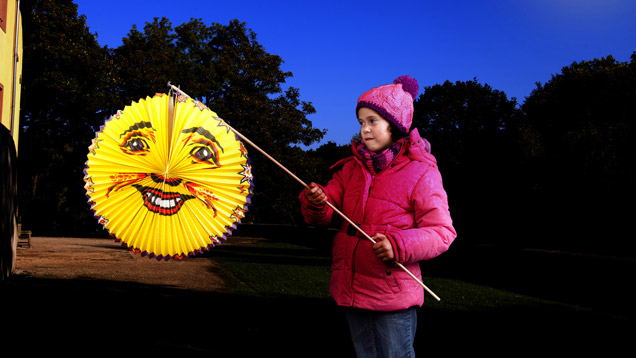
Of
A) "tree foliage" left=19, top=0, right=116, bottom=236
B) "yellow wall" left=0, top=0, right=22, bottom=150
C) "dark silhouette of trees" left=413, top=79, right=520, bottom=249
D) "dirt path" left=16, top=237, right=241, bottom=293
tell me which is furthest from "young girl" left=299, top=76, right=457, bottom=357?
"tree foliage" left=19, top=0, right=116, bottom=236

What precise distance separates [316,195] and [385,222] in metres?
0.43

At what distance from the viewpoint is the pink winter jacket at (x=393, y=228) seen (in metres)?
2.99

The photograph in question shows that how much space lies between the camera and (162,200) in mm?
3809

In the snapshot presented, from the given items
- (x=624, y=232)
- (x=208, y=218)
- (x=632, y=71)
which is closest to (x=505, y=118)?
(x=632, y=71)

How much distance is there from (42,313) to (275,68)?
27.5 metres

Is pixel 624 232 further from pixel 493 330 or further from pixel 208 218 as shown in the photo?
pixel 208 218

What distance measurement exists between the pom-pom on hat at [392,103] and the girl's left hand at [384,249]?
2.52ft

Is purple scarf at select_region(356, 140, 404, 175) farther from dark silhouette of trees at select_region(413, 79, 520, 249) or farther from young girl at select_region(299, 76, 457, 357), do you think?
dark silhouette of trees at select_region(413, 79, 520, 249)

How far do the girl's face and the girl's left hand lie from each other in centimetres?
64

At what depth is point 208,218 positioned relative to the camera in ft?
12.4

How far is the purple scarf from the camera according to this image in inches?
127

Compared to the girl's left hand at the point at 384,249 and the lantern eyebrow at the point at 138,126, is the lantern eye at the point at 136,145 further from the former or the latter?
the girl's left hand at the point at 384,249

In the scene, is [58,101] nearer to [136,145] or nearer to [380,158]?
[136,145]

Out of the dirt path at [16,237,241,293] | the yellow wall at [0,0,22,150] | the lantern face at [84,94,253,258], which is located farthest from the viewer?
the yellow wall at [0,0,22,150]
